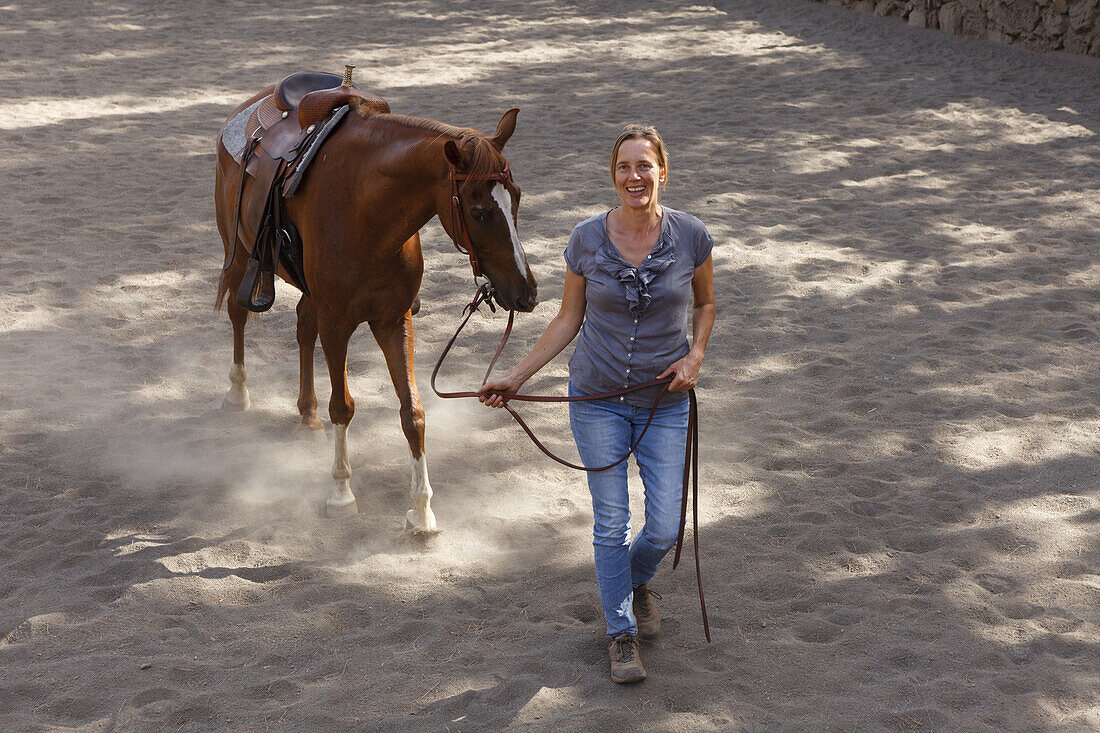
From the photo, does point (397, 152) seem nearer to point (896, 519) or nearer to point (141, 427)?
point (141, 427)

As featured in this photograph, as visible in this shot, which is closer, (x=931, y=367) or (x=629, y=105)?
(x=931, y=367)

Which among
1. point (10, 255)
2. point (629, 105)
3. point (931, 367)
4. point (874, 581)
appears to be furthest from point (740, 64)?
point (874, 581)

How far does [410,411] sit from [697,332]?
59.1 inches

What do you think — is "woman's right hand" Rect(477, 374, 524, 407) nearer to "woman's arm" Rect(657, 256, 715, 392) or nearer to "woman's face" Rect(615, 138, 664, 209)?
"woman's arm" Rect(657, 256, 715, 392)

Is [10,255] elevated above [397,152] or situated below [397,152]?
below

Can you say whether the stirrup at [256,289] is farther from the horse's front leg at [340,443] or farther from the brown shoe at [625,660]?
the brown shoe at [625,660]

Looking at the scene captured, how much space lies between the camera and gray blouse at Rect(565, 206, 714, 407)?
299 centimetres

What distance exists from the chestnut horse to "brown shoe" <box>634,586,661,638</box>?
1.08 meters

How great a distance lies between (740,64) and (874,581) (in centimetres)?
1011

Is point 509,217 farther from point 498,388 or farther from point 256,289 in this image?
point 256,289

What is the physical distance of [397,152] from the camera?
11.8ft

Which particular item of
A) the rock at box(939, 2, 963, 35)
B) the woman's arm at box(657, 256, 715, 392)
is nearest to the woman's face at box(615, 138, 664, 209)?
the woman's arm at box(657, 256, 715, 392)

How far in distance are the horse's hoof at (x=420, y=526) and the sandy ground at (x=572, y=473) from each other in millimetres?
133

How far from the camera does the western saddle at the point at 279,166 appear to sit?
407 centimetres
